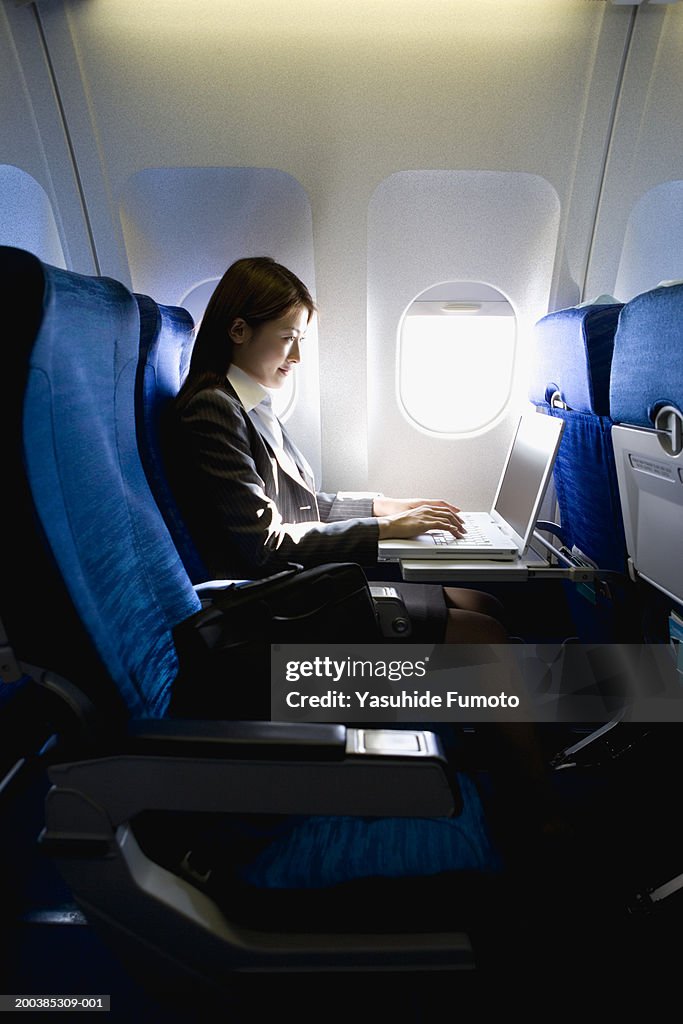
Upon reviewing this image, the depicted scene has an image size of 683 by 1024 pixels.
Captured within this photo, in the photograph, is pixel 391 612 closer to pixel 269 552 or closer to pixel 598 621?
pixel 269 552

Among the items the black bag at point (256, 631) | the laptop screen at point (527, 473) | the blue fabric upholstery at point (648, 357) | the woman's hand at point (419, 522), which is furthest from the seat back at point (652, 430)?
the black bag at point (256, 631)

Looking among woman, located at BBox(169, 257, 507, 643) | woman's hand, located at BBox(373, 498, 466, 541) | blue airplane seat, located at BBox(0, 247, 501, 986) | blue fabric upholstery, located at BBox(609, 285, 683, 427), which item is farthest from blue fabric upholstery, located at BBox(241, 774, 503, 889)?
woman's hand, located at BBox(373, 498, 466, 541)

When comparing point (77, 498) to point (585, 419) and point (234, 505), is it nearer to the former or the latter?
point (234, 505)

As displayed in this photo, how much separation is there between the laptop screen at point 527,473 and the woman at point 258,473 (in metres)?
0.23

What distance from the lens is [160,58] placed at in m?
2.43

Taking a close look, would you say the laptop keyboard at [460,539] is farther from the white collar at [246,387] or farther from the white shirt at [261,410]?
the white collar at [246,387]

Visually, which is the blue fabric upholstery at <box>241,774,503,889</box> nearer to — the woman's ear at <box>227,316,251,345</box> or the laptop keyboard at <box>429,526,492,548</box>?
the laptop keyboard at <box>429,526,492,548</box>

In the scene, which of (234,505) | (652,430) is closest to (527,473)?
(652,430)

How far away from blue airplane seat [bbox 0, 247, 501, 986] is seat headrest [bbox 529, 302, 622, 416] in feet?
4.13

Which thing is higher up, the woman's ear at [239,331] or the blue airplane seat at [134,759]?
the woman's ear at [239,331]

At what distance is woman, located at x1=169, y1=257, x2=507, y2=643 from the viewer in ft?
5.86

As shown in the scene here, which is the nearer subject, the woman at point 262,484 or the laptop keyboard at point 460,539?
the woman at point 262,484

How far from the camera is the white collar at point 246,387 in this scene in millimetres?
2029
